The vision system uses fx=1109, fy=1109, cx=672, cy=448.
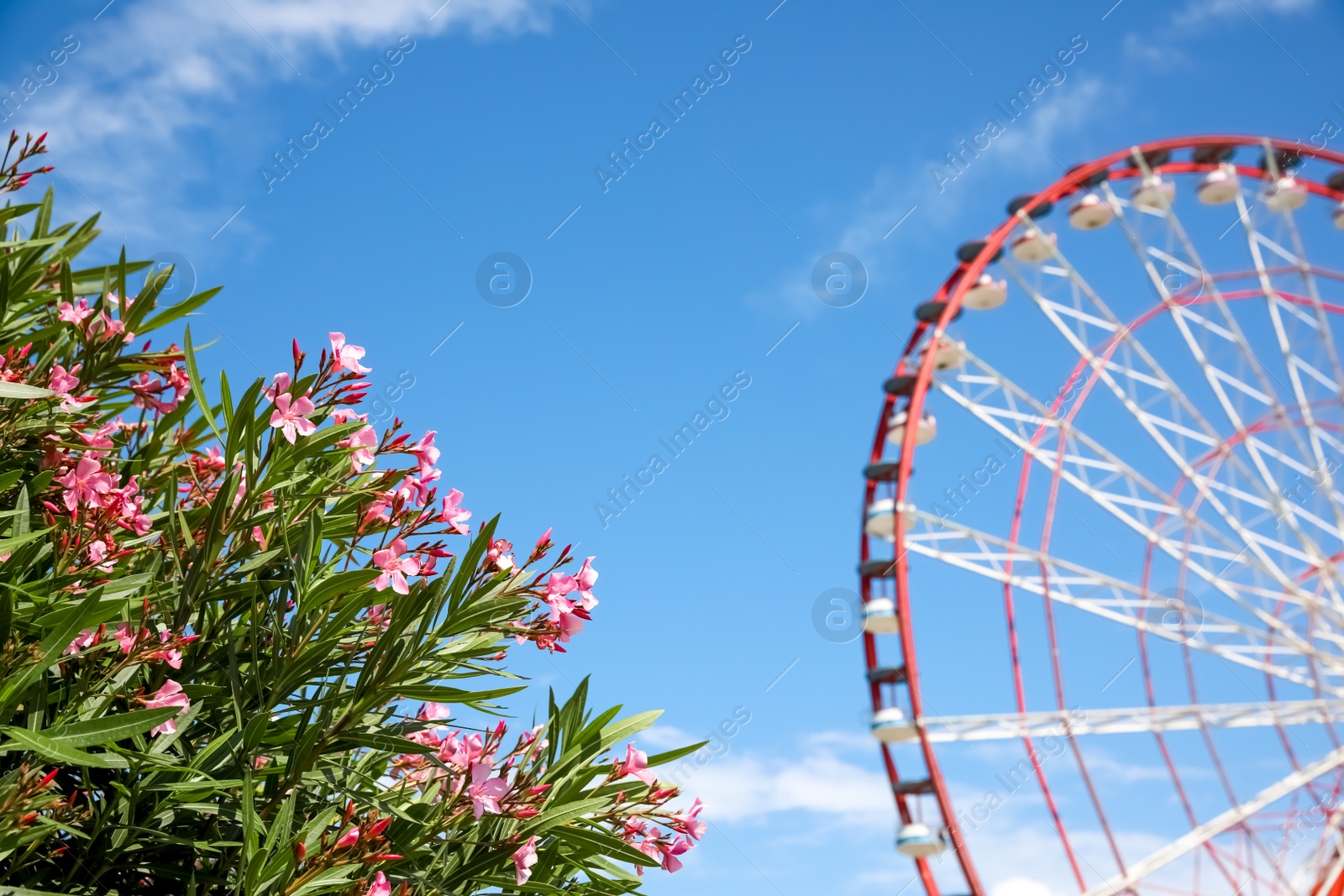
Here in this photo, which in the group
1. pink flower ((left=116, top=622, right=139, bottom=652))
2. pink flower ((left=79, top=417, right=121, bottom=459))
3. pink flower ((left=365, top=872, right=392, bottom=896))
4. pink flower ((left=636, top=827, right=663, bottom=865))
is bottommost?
pink flower ((left=365, top=872, right=392, bottom=896))

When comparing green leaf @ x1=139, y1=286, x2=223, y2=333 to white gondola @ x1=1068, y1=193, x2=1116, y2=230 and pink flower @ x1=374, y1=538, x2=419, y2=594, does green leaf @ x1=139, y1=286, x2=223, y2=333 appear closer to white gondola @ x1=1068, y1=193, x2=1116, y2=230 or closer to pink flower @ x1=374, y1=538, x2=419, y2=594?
pink flower @ x1=374, y1=538, x2=419, y2=594

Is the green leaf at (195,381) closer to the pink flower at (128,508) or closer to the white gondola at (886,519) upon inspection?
the pink flower at (128,508)

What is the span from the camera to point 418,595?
234cm

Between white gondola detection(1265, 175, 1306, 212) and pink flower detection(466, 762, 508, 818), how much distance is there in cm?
1474

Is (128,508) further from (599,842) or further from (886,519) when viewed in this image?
(886,519)

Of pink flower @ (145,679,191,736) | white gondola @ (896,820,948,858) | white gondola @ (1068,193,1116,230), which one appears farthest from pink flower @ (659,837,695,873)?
white gondola @ (1068,193,1116,230)

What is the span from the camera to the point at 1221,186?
13.9 meters

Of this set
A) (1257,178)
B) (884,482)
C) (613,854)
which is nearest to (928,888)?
(884,482)

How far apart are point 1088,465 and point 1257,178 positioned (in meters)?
5.19

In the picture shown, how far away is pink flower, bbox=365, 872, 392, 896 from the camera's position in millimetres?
2203

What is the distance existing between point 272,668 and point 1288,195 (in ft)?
49.4

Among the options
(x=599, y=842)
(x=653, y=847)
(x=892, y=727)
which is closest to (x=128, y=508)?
(x=599, y=842)

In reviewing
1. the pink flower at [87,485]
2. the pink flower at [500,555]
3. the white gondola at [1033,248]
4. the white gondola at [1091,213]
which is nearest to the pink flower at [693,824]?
the pink flower at [500,555]

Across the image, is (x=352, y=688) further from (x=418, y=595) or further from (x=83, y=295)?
(x=83, y=295)
